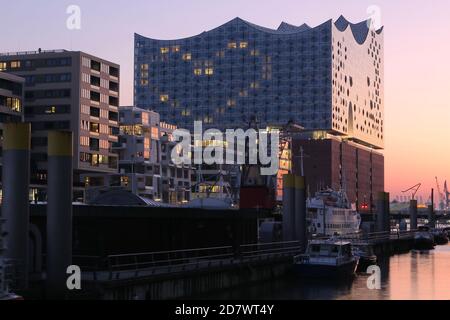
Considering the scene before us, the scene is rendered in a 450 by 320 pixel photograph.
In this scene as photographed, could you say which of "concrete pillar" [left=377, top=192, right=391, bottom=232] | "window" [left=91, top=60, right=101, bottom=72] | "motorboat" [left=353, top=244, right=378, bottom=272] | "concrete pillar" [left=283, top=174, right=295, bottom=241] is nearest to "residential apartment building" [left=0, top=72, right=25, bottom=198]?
"window" [left=91, top=60, right=101, bottom=72]

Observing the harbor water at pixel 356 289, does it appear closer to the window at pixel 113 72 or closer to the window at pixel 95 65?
the window at pixel 95 65

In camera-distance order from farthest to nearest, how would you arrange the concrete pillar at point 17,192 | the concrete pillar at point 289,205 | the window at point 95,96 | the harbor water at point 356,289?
1. the window at point 95,96
2. the concrete pillar at point 289,205
3. the harbor water at point 356,289
4. the concrete pillar at point 17,192

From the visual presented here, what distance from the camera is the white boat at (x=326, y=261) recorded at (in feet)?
217

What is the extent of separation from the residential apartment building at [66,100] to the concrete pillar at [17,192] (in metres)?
118

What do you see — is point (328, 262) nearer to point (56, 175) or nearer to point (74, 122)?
point (56, 175)

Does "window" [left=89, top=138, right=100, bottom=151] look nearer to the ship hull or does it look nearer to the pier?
the pier

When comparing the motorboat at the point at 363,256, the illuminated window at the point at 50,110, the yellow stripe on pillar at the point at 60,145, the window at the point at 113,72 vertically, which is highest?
the window at the point at 113,72

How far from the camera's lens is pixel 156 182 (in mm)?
194750

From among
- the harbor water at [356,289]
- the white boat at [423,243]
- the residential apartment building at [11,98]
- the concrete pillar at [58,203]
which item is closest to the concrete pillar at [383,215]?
the white boat at [423,243]

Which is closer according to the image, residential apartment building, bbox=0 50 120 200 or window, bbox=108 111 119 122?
residential apartment building, bbox=0 50 120 200

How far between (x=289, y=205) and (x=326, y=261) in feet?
22.8

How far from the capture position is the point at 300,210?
239ft

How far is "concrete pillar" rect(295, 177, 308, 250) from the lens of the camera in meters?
72.5

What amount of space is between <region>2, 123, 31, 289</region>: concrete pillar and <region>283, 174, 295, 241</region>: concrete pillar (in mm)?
40027
